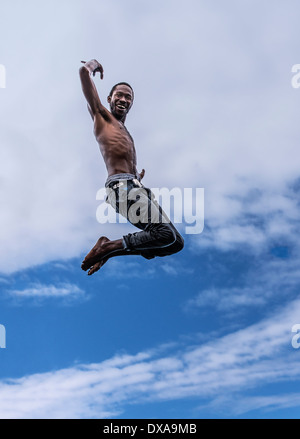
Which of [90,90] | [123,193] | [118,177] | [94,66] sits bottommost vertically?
[123,193]

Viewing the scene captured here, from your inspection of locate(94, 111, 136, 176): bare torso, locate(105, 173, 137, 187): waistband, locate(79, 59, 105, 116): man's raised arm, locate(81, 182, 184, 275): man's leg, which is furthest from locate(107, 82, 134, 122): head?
locate(81, 182, 184, 275): man's leg

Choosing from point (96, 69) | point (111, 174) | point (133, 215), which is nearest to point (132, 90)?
point (96, 69)

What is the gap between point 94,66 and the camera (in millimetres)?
12102

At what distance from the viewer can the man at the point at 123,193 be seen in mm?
11148

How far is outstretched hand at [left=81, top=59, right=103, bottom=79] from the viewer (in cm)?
1186

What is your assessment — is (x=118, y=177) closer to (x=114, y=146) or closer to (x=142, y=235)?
(x=114, y=146)

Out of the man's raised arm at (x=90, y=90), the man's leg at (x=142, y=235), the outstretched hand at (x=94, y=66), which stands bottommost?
the man's leg at (x=142, y=235)

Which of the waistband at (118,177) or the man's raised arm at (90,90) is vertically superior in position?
the man's raised arm at (90,90)

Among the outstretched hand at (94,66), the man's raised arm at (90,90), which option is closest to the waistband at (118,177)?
the man's raised arm at (90,90)

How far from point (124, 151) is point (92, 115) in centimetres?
108

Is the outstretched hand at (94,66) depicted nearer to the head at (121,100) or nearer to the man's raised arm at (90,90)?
the man's raised arm at (90,90)

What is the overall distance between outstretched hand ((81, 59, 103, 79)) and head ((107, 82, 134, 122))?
0.52 metres

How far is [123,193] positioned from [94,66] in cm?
297

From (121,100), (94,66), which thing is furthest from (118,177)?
(94,66)
